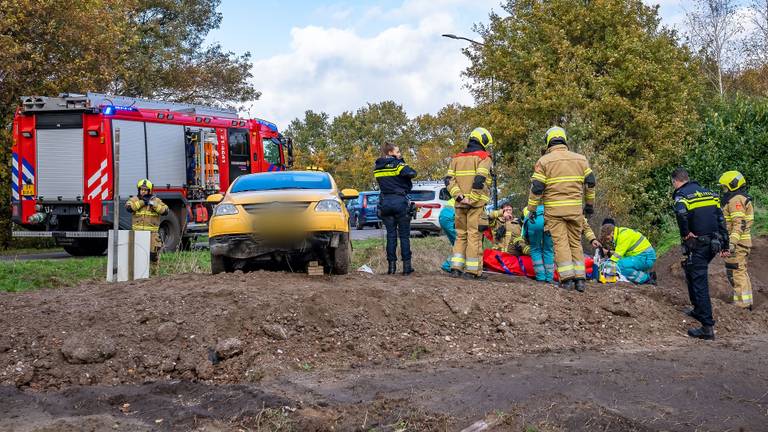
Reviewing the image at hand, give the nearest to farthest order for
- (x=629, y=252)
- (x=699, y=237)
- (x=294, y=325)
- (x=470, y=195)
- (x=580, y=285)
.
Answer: (x=294, y=325) < (x=699, y=237) < (x=580, y=285) < (x=470, y=195) < (x=629, y=252)

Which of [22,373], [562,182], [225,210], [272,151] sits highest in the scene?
[272,151]

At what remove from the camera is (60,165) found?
1680 cm

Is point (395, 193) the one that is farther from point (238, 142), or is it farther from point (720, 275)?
point (238, 142)

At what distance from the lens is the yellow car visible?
962 cm

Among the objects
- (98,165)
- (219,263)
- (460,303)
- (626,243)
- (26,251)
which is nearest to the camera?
(460,303)


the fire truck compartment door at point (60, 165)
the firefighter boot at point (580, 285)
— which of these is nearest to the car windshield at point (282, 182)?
the firefighter boot at point (580, 285)

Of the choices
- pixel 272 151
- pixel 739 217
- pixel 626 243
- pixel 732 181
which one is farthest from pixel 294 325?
pixel 272 151

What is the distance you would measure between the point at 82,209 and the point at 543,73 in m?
15.1

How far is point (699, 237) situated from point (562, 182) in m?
1.73

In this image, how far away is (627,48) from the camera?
25.0 m

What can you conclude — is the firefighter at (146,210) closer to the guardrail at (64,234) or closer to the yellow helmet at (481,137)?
the guardrail at (64,234)

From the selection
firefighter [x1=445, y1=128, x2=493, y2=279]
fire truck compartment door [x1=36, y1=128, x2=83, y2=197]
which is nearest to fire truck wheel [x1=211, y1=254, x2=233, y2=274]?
firefighter [x1=445, y1=128, x2=493, y2=279]

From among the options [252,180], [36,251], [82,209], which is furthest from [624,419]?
[36,251]

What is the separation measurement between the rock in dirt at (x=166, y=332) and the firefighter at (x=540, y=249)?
5238 millimetres
